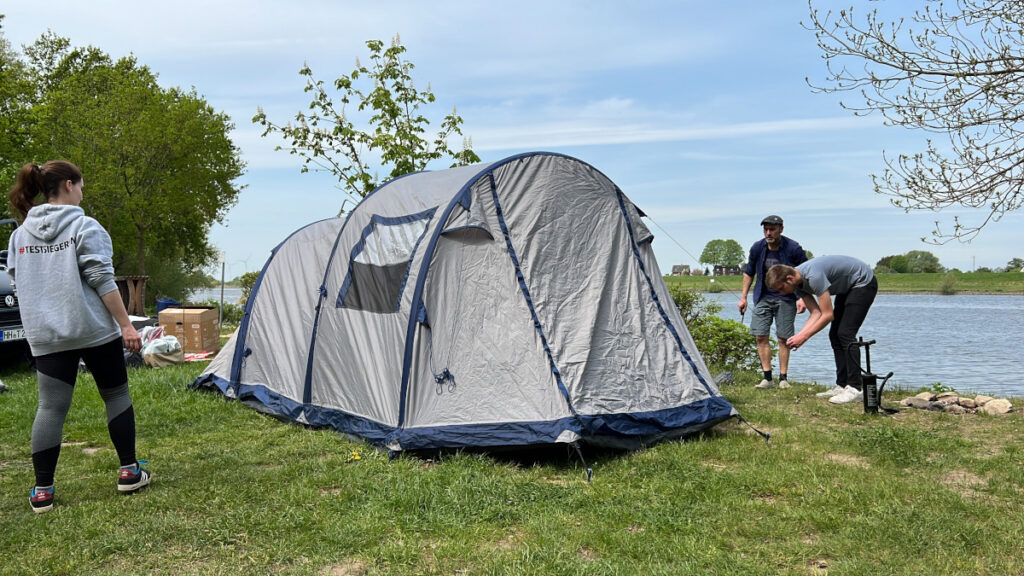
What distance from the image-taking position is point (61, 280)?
390 centimetres

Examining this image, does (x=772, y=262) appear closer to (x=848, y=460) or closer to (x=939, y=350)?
(x=848, y=460)

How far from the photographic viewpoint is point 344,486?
13.7 feet

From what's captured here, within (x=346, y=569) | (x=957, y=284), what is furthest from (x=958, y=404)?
(x=957, y=284)

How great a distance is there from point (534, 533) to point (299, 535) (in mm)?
1075

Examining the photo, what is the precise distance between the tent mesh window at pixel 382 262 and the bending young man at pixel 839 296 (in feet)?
9.45

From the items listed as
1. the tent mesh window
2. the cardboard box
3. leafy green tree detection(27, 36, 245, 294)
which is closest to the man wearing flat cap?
the tent mesh window

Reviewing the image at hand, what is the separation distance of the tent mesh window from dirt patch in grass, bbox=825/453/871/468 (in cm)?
295

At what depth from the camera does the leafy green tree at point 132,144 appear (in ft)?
78.4

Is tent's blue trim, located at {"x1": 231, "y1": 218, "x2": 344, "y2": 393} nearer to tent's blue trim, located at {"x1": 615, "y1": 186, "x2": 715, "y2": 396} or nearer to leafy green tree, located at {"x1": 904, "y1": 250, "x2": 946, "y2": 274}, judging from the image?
tent's blue trim, located at {"x1": 615, "y1": 186, "x2": 715, "y2": 396}

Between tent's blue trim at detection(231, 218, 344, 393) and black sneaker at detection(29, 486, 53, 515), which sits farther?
tent's blue trim at detection(231, 218, 344, 393)

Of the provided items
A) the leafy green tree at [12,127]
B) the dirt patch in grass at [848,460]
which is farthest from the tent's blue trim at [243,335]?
the leafy green tree at [12,127]

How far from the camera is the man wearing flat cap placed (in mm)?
7504

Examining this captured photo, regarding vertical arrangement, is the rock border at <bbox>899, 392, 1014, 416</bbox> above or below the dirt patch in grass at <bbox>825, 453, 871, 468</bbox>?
above

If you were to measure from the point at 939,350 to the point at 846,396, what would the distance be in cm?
1070
